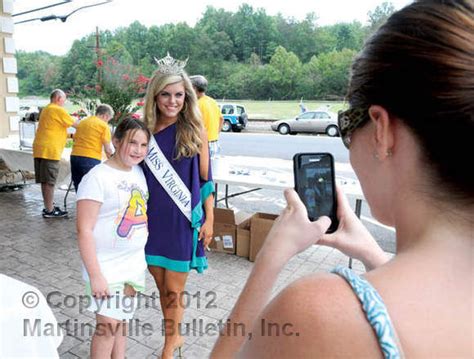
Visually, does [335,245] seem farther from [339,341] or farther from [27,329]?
[27,329]

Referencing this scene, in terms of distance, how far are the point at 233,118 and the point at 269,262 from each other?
2194cm

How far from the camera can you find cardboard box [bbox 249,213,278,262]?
393 cm

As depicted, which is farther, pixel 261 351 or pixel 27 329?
pixel 27 329

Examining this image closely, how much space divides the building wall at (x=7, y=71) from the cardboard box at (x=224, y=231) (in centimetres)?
568

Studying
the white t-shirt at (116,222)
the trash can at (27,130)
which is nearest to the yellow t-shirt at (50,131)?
the trash can at (27,130)

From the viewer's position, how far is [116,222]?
1791 millimetres

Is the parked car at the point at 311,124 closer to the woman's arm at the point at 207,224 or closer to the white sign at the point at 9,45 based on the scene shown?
the white sign at the point at 9,45

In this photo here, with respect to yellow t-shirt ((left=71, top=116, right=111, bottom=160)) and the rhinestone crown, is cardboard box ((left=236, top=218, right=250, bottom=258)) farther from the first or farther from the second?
the rhinestone crown

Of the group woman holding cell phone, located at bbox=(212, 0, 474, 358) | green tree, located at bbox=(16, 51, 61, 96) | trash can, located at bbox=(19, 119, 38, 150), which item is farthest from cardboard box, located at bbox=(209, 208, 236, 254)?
green tree, located at bbox=(16, 51, 61, 96)

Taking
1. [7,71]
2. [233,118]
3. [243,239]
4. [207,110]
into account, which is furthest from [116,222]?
[233,118]

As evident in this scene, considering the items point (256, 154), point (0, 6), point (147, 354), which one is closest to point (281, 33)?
point (256, 154)

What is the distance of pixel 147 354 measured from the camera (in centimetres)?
243

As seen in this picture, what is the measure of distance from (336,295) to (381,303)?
0.05 m

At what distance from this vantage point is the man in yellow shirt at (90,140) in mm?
4797
